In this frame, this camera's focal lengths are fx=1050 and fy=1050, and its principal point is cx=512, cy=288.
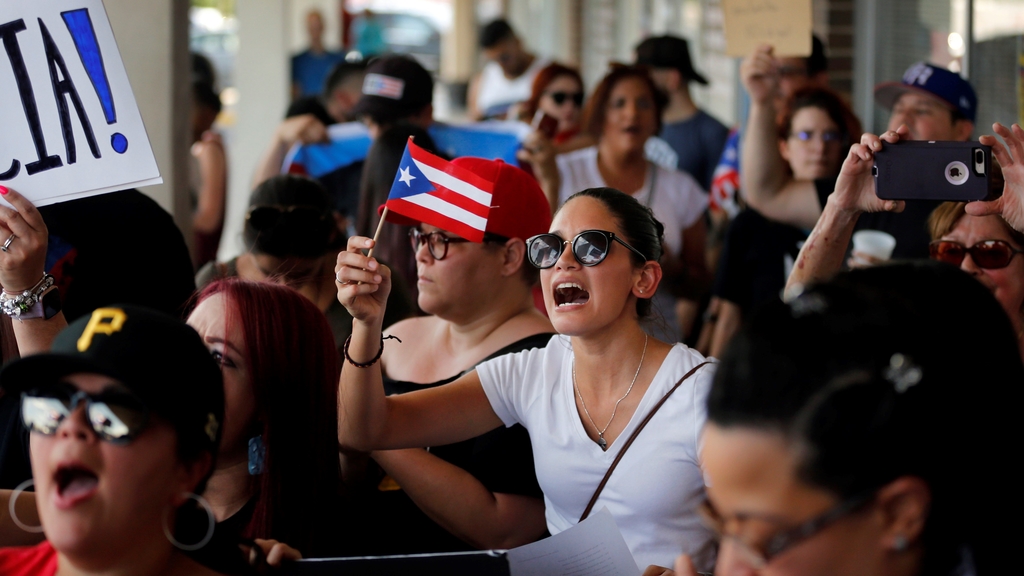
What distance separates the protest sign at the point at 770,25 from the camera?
3744mm

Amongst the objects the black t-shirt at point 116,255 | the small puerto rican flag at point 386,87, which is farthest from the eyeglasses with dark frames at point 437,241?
the small puerto rican flag at point 386,87

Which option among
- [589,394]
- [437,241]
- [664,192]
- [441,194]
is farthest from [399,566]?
[664,192]

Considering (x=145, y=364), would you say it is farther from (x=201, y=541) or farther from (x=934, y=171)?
(x=934, y=171)

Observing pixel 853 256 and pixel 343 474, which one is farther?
pixel 853 256

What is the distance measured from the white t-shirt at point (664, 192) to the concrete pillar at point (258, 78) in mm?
5774

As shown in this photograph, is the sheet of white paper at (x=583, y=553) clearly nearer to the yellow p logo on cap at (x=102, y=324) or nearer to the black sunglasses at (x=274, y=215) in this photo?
the yellow p logo on cap at (x=102, y=324)

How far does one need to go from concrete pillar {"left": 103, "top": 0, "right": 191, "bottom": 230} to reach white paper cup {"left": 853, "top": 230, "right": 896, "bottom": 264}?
282 centimetres

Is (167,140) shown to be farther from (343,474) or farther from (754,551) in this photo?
(754,551)

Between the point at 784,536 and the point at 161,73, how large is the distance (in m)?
3.88

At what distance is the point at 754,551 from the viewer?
1367mm

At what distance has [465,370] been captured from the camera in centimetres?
318

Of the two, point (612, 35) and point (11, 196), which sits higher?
point (612, 35)

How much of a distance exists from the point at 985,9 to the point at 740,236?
1.82 m

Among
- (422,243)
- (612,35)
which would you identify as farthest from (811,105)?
(612,35)
